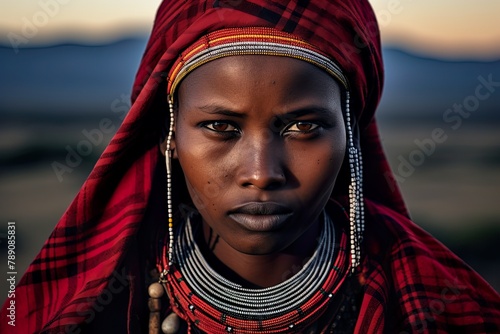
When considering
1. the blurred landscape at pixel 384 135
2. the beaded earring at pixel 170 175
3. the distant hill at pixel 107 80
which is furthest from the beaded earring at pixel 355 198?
the distant hill at pixel 107 80

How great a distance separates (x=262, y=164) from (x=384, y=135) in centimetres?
1204

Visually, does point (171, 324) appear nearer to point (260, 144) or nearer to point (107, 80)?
point (260, 144)

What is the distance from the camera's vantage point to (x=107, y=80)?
1992cm

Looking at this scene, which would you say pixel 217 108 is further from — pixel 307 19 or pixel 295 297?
pixel 295 297

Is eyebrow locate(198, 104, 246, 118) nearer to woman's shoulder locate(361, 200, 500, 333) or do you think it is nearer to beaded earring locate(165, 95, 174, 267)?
beaded earring locate(165, 95, 174, 267)

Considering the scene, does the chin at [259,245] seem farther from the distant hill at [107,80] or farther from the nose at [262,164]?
the distant hill at [107,80]

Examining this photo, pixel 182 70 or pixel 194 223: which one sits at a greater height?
pixel 182 70

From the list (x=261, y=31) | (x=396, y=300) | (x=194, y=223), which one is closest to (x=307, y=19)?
(x=261, y=31)

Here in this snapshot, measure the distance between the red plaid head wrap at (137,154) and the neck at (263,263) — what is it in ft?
1.11

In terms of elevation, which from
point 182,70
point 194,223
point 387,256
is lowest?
point 387,256

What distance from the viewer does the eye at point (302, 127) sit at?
200 cm

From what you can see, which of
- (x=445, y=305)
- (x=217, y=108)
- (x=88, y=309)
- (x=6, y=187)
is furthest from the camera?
(x=6, y=187)

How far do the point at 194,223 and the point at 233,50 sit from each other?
0.75 m

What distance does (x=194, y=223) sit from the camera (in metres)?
2.39
